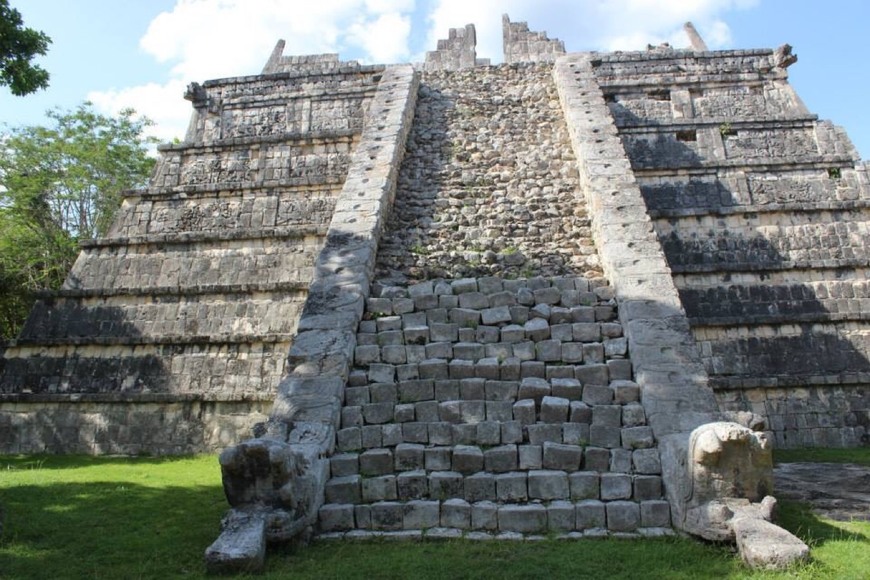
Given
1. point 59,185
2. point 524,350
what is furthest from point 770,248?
point 59,185

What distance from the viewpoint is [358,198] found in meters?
8.71

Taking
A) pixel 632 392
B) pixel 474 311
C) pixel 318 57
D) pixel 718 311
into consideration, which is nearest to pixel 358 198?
pixel 474 311

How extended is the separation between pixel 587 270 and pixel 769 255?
13.0ft

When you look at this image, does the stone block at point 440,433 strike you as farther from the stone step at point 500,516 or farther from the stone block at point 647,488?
the stone block at point 647,488

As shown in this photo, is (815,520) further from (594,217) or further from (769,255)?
(769,255)

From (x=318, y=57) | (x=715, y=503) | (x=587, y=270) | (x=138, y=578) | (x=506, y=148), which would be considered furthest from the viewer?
(x=318, y=57)

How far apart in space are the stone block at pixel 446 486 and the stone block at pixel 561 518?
27.9 inches

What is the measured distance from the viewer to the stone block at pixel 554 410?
226 inches

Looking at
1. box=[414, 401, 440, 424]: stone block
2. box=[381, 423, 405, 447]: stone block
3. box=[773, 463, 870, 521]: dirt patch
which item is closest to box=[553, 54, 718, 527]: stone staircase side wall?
box=[773, 463, 870, 521]: dirt patch

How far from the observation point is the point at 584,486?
17.0ft

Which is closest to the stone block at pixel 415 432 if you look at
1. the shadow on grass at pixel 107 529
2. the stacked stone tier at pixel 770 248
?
the shadow on grass at pixel 107 529

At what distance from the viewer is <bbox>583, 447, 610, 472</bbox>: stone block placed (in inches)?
211

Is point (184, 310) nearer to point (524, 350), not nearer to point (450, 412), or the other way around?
point (450, 412)

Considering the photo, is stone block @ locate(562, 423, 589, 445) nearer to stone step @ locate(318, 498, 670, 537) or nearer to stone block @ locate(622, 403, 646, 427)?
stone block @ locate(622, 403, 646, 427)
